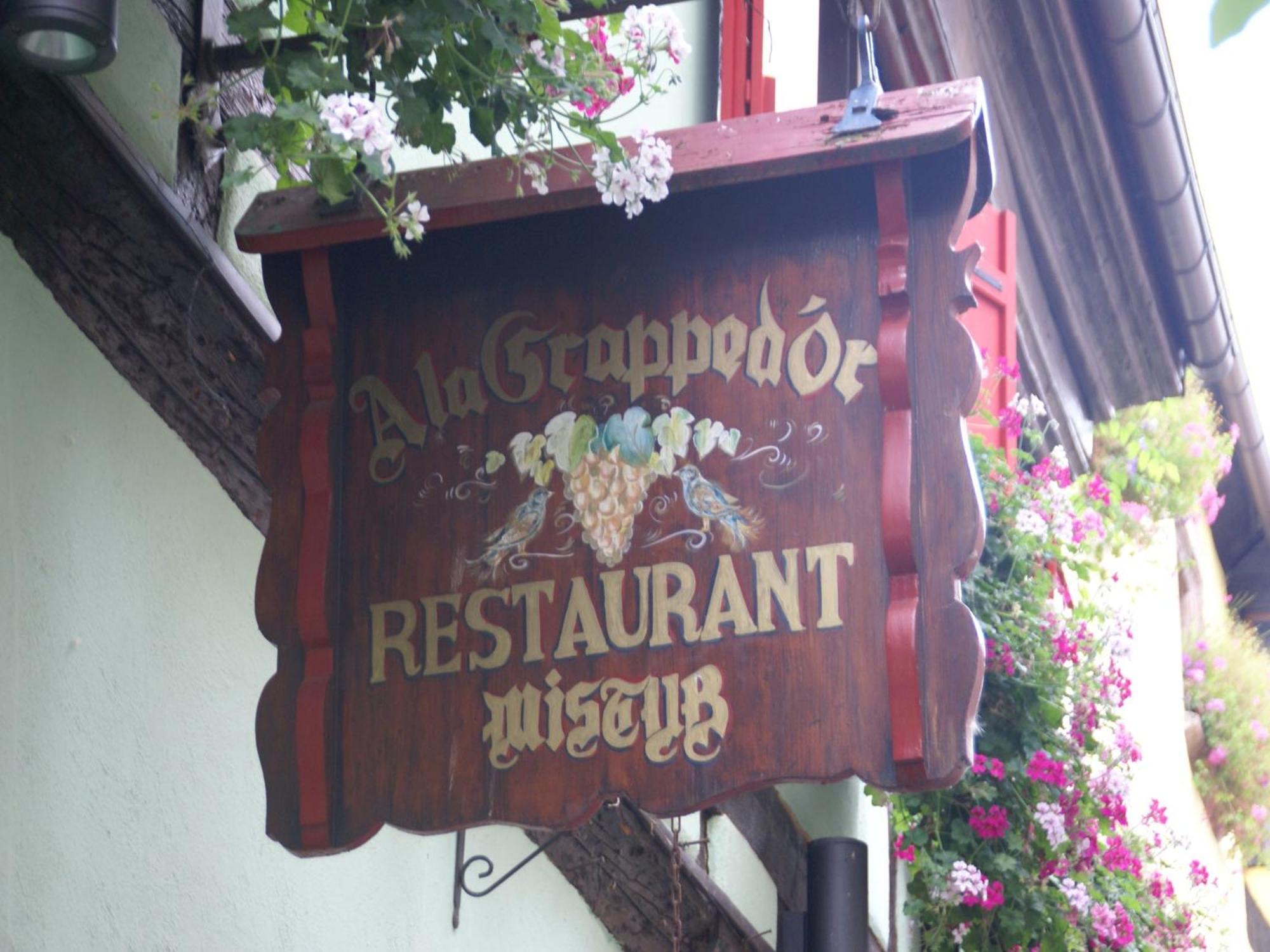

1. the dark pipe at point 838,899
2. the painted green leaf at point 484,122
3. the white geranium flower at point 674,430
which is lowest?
the dark pipe at point 838,899

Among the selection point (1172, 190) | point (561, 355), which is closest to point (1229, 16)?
point (561, 355)

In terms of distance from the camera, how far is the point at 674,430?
2125 millimetres

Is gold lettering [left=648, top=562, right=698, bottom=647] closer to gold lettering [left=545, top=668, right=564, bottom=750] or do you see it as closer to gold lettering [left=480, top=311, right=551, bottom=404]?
gold lettering [left=545, top=668, right=564, bottom=750]

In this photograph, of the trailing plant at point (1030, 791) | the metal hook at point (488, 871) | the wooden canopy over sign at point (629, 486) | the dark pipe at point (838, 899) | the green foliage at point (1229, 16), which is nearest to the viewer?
the green foliage at point (1229, 16)

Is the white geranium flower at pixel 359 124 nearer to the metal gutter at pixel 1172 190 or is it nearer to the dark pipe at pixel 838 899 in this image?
the dark pipe at pixel 838 899

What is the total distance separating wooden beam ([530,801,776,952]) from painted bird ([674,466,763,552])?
1.21m

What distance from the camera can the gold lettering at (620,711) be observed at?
202 centimetres

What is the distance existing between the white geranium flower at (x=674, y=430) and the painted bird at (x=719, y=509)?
0.09 ft

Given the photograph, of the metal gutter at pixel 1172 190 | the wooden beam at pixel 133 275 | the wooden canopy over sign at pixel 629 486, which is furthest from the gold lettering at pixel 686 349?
the metal gutter at pixel 1172 190

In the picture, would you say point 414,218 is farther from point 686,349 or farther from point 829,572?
point 829,572

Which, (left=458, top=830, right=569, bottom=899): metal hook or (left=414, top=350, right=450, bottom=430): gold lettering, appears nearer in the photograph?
(left=414, top=350, right=450, bottom=430): gold lettering

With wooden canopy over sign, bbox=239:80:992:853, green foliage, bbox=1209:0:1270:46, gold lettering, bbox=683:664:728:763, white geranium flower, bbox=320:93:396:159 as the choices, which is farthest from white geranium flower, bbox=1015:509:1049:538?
green foliage, bbox=1209:0:1270:46

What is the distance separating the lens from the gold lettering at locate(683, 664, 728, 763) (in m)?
1.99

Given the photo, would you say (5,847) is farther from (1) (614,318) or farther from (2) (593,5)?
(2) (593,5)
